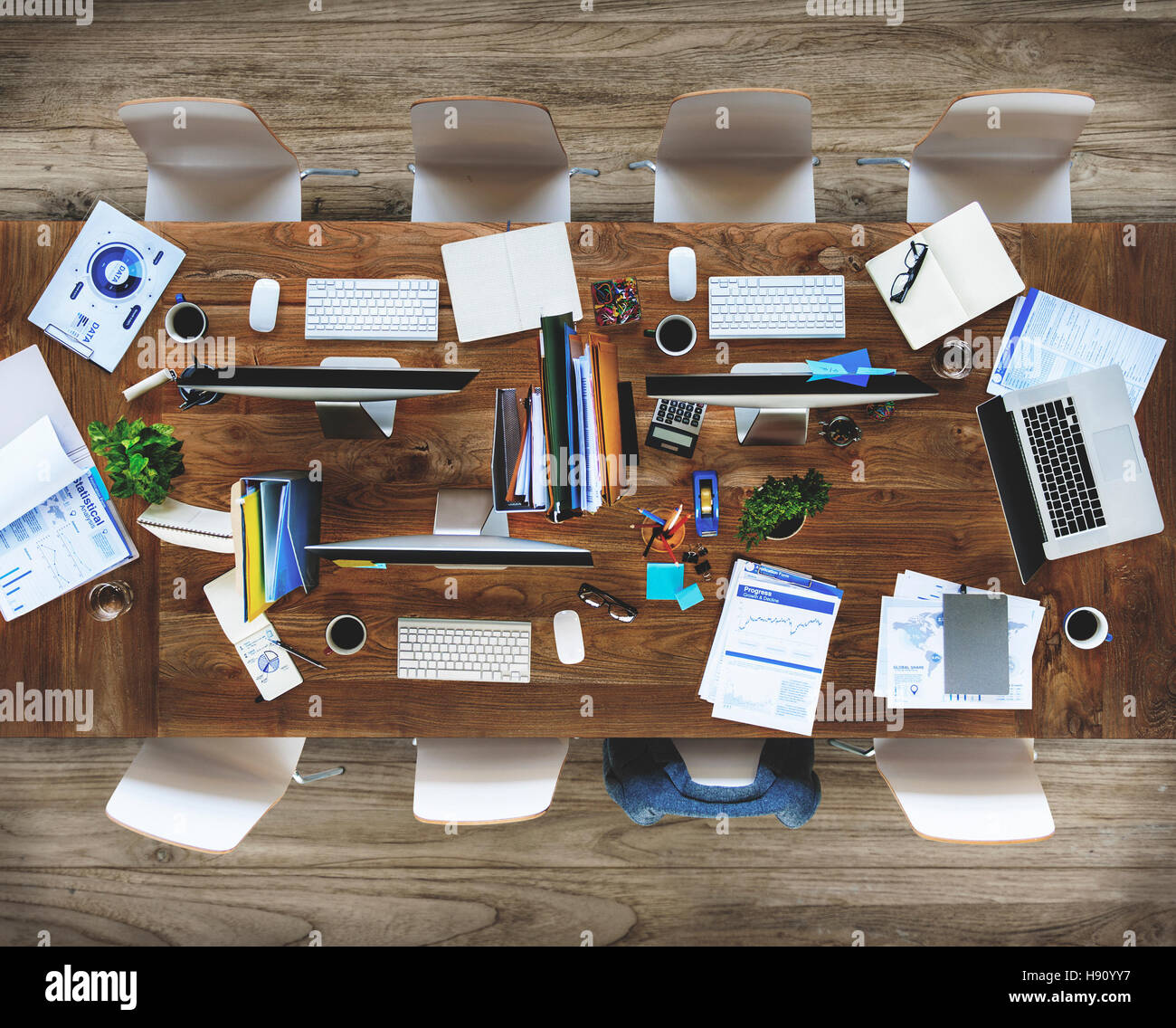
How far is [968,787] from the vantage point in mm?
1891

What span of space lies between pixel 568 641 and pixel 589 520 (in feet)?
0.98

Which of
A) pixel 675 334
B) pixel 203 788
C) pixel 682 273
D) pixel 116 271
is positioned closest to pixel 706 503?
pixel 675 334

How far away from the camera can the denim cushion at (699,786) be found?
1790mm

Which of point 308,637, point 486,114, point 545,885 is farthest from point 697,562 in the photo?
point 545,885

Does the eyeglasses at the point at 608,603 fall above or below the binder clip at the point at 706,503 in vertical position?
below

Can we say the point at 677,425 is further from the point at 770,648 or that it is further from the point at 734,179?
the point at 734,179

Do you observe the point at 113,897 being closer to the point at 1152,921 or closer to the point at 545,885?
the point at 545,885

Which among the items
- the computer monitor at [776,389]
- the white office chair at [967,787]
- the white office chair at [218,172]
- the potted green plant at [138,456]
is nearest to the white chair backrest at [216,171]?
the white office chair at [218,172]

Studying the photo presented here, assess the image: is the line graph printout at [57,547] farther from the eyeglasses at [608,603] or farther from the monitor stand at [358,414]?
the eyeglasses at [608,603]

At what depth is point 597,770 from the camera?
2555 millimetres

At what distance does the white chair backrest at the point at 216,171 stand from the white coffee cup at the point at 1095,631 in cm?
232

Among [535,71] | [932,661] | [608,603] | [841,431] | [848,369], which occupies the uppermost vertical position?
[535,71]

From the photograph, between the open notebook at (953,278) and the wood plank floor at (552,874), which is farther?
the wood plank floor at (552,874)
